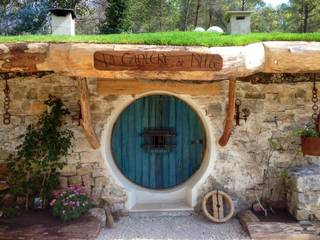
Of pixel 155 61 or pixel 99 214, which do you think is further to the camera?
pixel 99 214

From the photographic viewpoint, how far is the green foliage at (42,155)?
13.3 feet

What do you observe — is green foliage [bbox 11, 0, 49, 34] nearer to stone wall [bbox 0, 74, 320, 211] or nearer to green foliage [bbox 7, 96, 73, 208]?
stone wall [bbox 0, 74, 320, 211]

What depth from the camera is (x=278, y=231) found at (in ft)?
12.2

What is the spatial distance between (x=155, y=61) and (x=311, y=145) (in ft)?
7.05

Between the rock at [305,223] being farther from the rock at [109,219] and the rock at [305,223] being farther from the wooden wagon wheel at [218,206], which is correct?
the rock at [109,219]

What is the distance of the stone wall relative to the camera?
428cm

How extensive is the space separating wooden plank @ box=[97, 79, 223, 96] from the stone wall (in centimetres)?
6

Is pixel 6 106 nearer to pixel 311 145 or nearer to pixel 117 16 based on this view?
pixel 311 145

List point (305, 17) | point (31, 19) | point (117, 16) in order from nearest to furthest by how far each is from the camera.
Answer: point (117, 16) < point (305, 17) < point (31, 19)

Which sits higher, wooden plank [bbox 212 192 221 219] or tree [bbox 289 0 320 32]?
tree [bbox 289 0 320 32]

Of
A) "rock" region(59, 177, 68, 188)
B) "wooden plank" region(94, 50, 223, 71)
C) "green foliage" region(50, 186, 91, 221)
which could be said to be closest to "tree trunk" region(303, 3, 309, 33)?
"wooden plank" region(94, 50, 223, 71)

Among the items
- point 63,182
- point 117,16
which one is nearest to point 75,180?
point 63,182

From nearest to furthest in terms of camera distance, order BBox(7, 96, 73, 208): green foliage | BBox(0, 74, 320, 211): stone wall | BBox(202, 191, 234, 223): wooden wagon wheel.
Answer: BBox(7, 96, 73, 208): green foliage → BBox(202, 191, 234, 223): wooden wagon wheel → BBox(0, 74, 320, 211): stone wall

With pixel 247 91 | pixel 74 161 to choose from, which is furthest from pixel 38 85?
pixel 247 91
